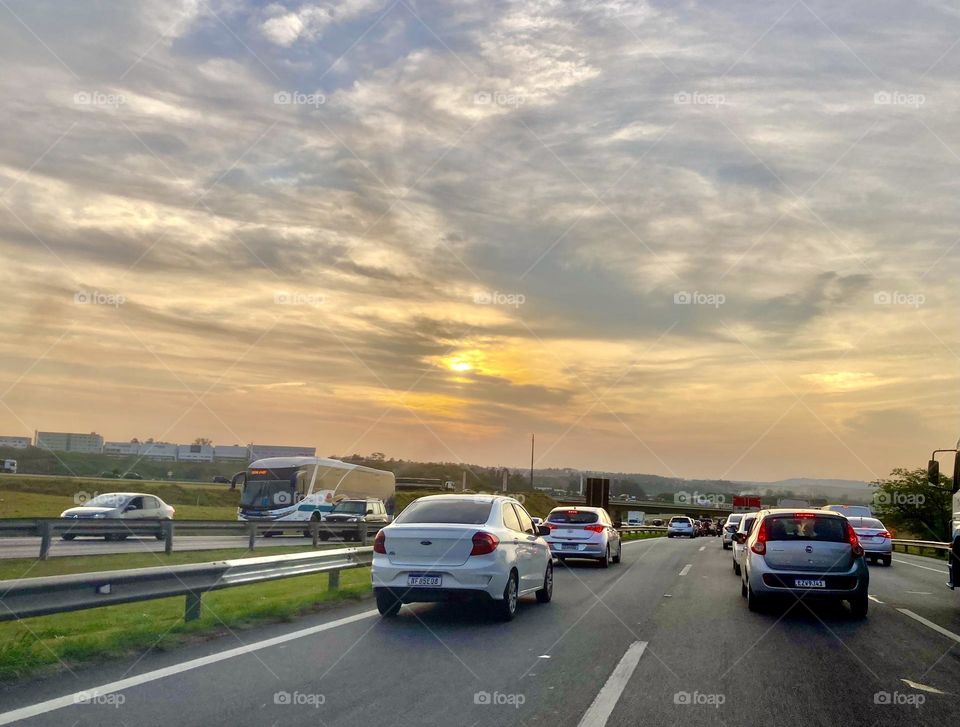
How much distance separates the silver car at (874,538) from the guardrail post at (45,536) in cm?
2318

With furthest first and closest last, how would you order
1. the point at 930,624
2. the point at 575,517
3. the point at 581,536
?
the point at 575,517 → the point at 581,536 → the point at 930,624

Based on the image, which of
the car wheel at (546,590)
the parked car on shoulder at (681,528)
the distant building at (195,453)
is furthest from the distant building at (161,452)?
the car wheel at (546,590)

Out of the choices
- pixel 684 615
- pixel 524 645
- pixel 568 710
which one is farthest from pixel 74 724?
pixel 684 615

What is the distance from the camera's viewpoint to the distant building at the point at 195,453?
120 metres

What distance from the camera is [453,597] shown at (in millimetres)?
11484

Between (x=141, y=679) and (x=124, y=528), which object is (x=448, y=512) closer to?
(x=141, y=679)

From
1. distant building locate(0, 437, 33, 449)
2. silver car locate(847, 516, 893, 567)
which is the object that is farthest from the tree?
distant building locate(0, 437, 33, 449)

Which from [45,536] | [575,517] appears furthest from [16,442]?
[575,517]

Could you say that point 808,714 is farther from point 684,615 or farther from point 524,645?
point 684,615

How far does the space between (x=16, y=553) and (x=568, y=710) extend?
19.5 metres

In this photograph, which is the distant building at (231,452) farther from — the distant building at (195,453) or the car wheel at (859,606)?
the car wheel at (859,606)

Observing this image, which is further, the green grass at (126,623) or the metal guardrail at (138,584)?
the green grass at (126,623)

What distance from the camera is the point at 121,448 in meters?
152

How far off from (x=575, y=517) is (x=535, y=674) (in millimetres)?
15588
